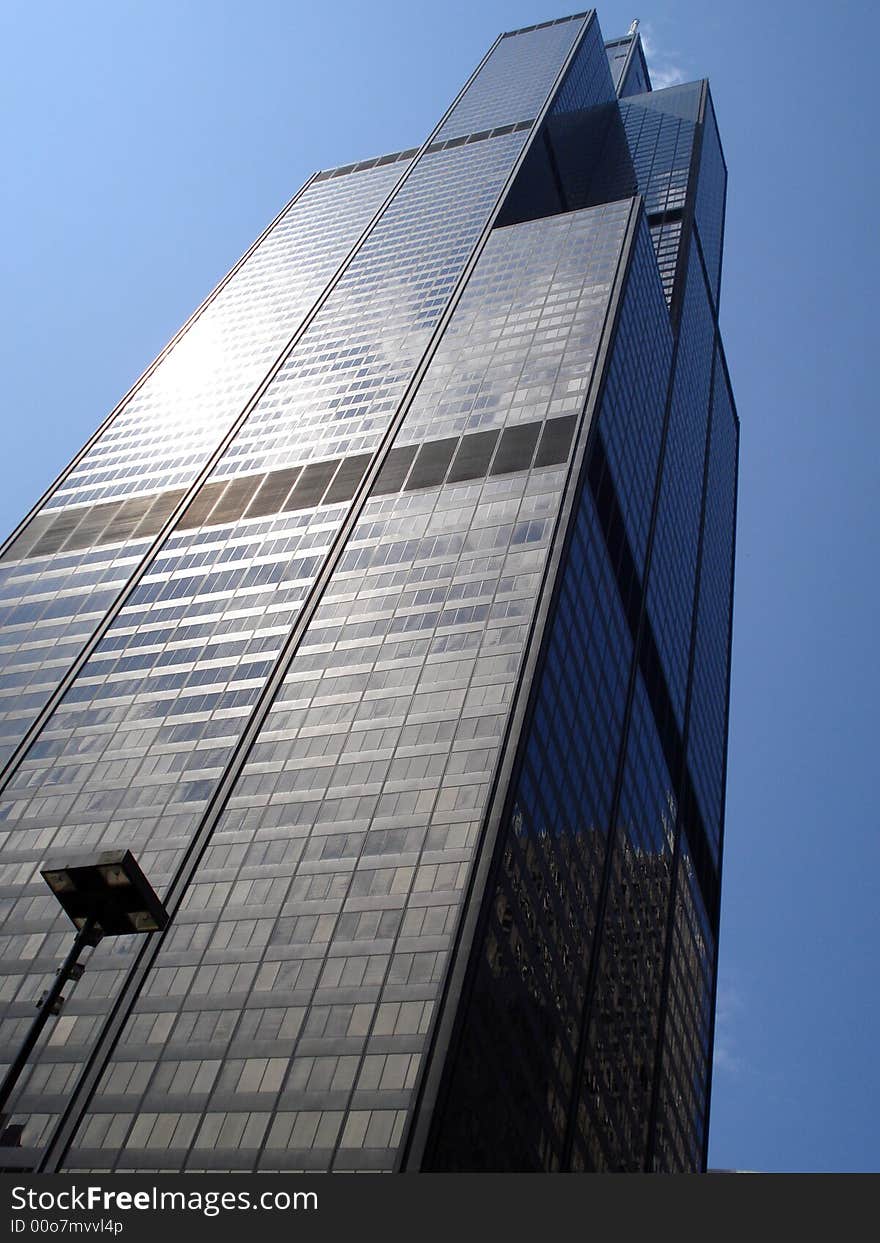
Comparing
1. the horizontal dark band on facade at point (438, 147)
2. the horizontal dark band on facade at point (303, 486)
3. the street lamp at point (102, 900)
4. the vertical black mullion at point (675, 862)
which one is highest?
the horizontal dark band on facade at point (438, 147)

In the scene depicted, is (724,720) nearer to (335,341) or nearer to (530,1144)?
(335,341)

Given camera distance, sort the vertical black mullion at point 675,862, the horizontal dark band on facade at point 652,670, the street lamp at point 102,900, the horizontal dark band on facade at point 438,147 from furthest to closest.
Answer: the horizontal dark band on facade at point 438,147, the horizontal dark band on facade at point 652,670, the vertical black mullion at point 675,862, the street lamp at point 102,900

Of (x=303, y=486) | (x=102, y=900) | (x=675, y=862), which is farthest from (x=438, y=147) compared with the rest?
(x=102, y=900)

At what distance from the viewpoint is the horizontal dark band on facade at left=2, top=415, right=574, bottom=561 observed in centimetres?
10106

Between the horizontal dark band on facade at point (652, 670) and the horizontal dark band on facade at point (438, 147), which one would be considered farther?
the horizontal dark band on facade at point (438, 147)

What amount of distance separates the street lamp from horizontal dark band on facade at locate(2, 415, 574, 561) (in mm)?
77258

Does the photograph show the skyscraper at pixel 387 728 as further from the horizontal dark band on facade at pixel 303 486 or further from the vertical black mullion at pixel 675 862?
the vertical black mullion at pixel 675 862

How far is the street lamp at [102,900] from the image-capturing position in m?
23.3

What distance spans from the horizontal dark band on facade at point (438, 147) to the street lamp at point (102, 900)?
572 feet

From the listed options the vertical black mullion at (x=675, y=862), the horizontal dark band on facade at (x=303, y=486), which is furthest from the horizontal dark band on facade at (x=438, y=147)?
the horizontal dark band on facade at (x=303, y=486)

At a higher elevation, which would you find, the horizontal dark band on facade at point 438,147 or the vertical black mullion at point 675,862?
the horizontal dark band on facade at point 438,147

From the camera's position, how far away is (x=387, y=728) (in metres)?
77.4

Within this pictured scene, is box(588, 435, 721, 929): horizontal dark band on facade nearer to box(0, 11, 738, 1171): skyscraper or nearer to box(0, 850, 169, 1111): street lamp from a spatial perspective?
box(0, 11, 738, 1171): skyscraper

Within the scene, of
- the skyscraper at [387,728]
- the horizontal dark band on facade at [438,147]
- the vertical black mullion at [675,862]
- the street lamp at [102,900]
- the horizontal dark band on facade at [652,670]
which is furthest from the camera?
the horizontal dark band on facade at [438,147]
